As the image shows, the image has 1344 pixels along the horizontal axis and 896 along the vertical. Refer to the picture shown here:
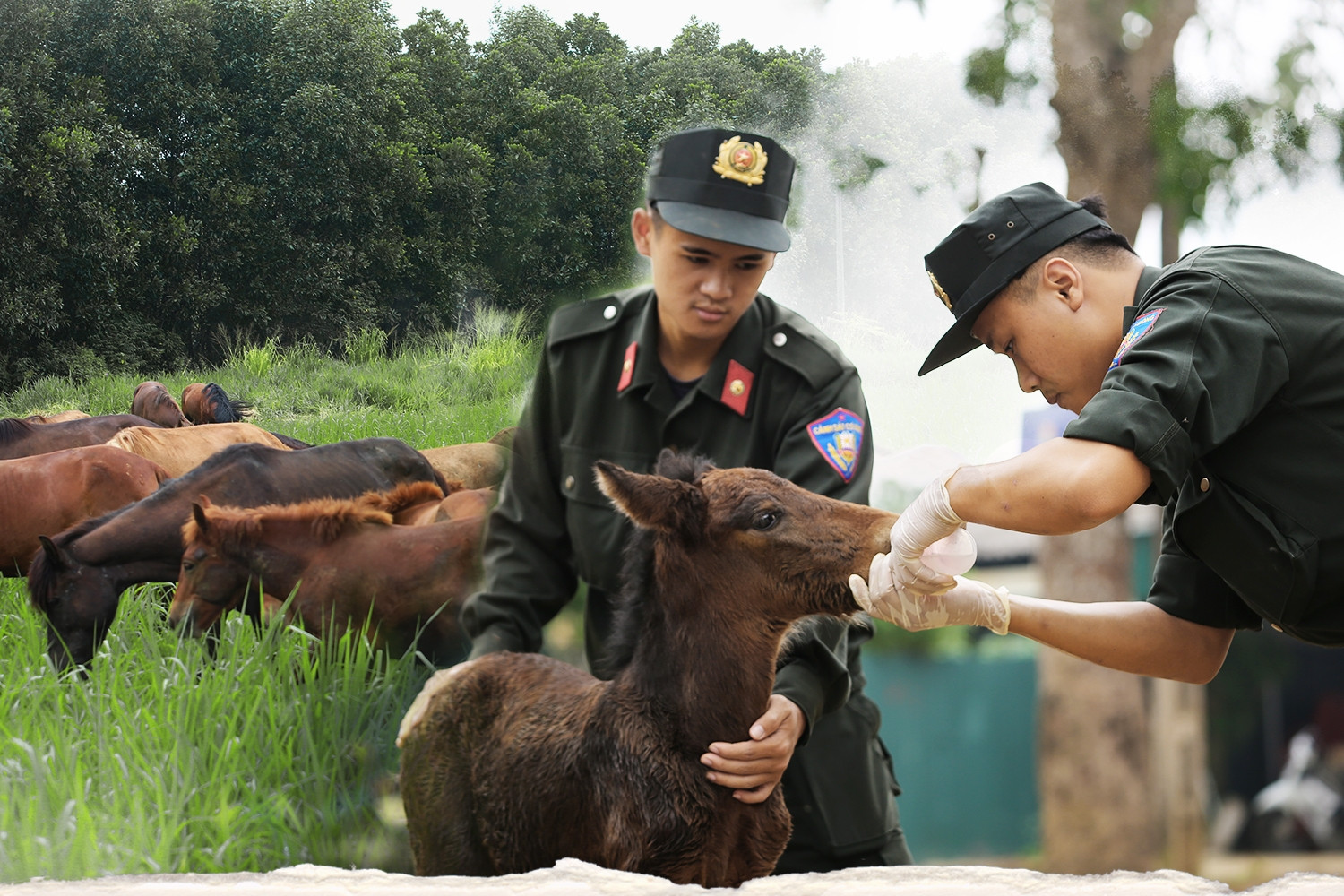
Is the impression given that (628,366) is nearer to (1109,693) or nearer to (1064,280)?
(1064,280)

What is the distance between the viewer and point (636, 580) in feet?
6.38

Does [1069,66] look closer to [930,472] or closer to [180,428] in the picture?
[930,472]

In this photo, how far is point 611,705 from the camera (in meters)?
1.96

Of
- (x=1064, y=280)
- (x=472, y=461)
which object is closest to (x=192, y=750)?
(x=472, y=461)

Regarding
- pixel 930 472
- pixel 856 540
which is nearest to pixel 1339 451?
pixel 856 540

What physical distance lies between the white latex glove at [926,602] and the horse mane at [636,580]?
39 centimetres

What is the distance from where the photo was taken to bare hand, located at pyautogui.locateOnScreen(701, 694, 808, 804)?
1822mm

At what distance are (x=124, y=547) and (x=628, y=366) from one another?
1.62m

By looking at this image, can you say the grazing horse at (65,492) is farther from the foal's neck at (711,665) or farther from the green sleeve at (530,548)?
the foal's neck at (711,665)

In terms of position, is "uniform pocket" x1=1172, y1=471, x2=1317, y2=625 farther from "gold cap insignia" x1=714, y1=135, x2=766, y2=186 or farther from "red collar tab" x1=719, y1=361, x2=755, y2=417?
"gold cap insignia" x1=714, y1=135, x2=766, y2=186

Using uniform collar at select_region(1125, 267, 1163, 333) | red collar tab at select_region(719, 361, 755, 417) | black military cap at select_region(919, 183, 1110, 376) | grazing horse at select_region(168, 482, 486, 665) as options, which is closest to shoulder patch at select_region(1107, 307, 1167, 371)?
uniform collar at select_region(1125, 267, 1163, 333)

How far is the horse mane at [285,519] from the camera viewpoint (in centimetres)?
267

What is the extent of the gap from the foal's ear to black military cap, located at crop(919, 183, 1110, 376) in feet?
1.99

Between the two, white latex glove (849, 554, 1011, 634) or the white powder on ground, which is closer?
white latex glove (849, 554, 1011, 634)
